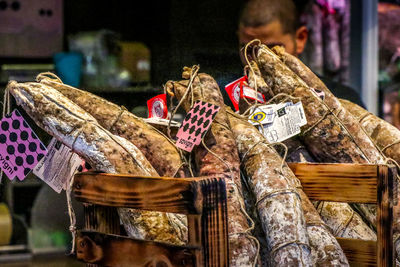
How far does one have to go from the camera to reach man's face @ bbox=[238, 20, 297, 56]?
2.54m

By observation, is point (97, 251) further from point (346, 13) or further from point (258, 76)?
point (346, 13)

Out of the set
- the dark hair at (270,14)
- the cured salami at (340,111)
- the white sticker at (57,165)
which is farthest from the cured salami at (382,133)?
the white sticker at (57,165)

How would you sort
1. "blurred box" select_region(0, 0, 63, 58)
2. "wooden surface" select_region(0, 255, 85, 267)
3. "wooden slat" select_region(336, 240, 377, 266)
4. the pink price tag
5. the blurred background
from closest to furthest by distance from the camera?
the pink price tag
"wooden slat" select_region(336, 240, 377, 266)
the blurred background
"wooden surface" select_region(0, 255, 85, 267)
"blurred box" select_region(0, 0, 63, 58)

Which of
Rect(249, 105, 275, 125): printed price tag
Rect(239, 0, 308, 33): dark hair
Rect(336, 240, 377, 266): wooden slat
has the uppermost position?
Rect(239, 0, 308, 33): dark hair

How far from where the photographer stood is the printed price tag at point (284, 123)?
176cm

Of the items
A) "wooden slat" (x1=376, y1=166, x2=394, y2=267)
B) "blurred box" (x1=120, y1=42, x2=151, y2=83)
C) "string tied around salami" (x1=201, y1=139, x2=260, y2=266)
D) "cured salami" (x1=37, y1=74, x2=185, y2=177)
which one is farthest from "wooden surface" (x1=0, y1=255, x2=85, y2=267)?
"wooden slat" (x1=376, y1=166, x2=394, y2=267)

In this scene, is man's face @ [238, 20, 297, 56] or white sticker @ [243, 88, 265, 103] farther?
man's face @ [238, 20, 297, 56]

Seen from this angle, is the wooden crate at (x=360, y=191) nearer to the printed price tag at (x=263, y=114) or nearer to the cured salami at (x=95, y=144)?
the printed price tag at (x=263, y=114)

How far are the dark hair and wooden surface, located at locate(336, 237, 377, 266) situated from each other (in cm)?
114

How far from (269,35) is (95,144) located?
1.37 m

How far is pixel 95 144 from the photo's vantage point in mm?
1448

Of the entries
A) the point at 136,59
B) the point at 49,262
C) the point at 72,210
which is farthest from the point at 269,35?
the point at 72,210

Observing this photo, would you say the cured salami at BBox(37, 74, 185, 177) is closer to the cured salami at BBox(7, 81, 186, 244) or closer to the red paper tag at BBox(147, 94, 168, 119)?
the cured salami at BBox(7, 81, 186, 244)

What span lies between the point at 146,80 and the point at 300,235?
103cm
